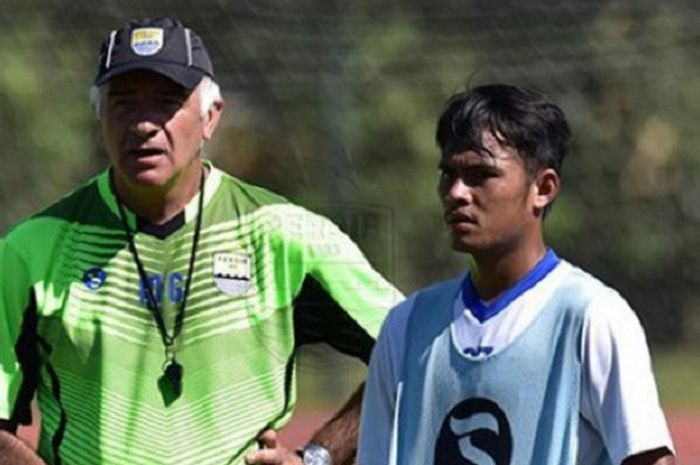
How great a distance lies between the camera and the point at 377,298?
520 centimetres

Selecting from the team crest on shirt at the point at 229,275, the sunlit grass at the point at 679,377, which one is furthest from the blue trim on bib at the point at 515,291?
the sunlit grass at the point at 679,377

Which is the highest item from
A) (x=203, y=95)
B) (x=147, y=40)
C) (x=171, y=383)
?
(x=147, y=40)

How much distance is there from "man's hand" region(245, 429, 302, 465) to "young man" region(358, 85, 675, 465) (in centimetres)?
37

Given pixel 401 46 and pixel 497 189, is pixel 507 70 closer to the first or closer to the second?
pixel 401 46

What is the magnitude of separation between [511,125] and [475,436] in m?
0.55

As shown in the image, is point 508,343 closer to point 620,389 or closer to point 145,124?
point 620,389

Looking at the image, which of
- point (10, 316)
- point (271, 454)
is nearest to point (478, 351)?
point (271, 454)

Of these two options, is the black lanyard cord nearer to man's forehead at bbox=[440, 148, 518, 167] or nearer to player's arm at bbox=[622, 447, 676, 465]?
man's forehead at bbox=[440, 148, 518, 167]

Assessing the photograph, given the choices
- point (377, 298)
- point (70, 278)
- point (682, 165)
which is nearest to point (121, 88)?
point (70, 278)

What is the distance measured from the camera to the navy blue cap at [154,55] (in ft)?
16.1

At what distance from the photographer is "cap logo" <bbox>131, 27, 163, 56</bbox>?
4910mm

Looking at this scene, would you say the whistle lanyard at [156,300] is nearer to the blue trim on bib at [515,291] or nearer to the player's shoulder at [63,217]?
the player's shoulder at [63,217]

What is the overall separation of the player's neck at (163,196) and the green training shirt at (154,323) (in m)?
0.02

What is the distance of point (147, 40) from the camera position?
495 centimetres
